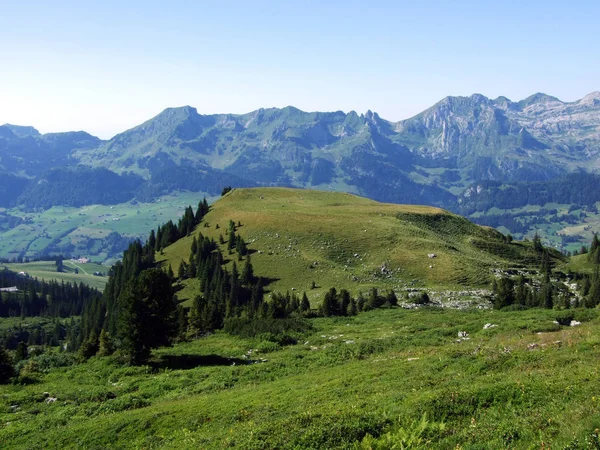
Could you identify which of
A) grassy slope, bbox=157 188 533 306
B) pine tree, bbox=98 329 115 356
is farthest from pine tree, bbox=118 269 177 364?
grassy slope, bbox=157 188 533 306

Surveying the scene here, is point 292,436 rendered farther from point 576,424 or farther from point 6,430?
point 6,430

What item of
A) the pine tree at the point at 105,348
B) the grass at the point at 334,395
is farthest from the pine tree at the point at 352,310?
the pine tree at the point at 105,348

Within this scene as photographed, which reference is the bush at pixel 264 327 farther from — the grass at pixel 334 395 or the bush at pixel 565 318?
the bush at pixel 565 318

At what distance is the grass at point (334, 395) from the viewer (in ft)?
59.2

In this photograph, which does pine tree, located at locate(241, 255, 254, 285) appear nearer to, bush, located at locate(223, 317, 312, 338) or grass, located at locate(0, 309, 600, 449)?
bush, located at locate(223, 317, 312, 338)

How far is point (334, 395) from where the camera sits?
2528cm

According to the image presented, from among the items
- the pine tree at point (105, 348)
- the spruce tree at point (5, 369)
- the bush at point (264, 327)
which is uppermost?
the spruce tree at point (5, 369)

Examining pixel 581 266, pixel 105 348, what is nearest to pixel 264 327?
pixel 105 348

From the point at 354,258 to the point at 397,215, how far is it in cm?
3078

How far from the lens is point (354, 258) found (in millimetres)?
101000

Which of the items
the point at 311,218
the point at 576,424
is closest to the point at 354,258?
the point at 311,218

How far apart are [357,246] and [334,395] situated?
80053 millimetres

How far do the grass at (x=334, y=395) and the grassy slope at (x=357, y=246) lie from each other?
43570mm

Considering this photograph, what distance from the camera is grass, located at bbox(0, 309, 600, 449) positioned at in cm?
1805
